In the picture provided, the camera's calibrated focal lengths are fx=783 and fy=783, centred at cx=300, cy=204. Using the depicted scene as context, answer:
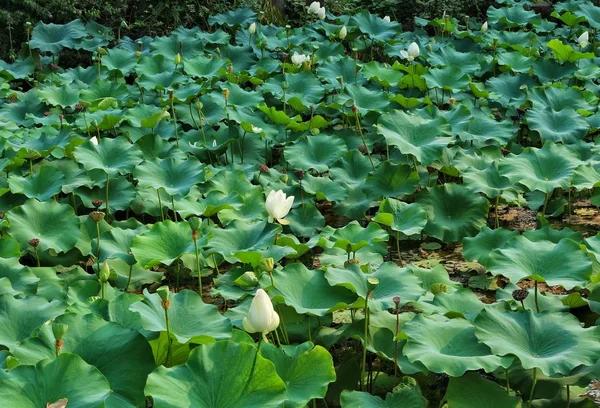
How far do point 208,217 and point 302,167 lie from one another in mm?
671

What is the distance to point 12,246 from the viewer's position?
2.88m

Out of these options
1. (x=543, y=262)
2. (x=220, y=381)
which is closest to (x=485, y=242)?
(x=543, y=262)

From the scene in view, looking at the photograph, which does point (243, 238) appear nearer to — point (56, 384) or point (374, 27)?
point (56, 384)

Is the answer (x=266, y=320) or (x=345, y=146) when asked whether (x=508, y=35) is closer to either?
(x=345, y=146)

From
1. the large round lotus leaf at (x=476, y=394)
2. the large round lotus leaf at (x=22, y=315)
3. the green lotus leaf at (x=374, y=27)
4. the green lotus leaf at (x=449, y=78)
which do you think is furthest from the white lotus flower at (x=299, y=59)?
the large round lotus leaf at (x=476, y=394)

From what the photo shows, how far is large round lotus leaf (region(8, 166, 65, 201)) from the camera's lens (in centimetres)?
343

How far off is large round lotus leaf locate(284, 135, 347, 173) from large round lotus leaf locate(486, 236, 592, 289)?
135 cm

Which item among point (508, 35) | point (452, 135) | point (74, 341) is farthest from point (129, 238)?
point (508, 35)

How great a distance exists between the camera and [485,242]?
3.07 metres

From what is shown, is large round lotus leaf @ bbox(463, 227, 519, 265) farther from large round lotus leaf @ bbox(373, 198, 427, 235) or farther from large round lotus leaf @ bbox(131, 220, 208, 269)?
large round lotus leaf @ bbox(131, 220, 208, 269)

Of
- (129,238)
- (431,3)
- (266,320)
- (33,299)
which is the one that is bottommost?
(431,3)

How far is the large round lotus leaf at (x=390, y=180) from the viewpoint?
3.63 meters

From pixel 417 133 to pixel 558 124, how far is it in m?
0.85

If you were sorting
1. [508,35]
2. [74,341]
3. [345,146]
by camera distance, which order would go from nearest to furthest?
[74,341]
[345,146]
[508,35]
